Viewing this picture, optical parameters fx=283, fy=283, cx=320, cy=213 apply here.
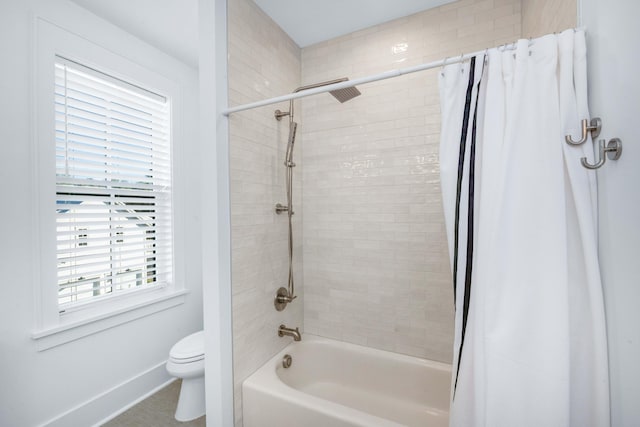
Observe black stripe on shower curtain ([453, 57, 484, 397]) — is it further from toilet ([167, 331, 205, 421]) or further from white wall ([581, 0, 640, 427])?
toilet ([167, 331, 205, 421])

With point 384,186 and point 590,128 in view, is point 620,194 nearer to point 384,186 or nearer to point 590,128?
point 590,128

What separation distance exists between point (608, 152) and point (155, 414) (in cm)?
272

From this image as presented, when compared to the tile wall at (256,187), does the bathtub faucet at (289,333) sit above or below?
below

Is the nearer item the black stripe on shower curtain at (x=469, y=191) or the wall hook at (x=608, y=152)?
the wall hook at (x=608, y=152)

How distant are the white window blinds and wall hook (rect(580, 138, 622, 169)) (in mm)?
2535

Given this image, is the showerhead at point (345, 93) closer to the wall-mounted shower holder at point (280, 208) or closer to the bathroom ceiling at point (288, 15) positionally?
the bathroom ceiling at point (288, 15)

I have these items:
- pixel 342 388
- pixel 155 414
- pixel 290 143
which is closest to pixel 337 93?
pixel 290 143

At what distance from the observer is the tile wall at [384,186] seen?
169 cm

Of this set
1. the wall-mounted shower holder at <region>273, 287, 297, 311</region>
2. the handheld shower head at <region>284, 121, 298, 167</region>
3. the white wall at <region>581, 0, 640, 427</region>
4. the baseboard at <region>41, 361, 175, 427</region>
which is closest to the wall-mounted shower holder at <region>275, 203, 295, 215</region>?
the handheld shower head at <region>284, 121, 298, 167</region>

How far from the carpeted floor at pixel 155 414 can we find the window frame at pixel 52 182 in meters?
0.61

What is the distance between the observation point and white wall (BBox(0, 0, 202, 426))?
4.92 feet

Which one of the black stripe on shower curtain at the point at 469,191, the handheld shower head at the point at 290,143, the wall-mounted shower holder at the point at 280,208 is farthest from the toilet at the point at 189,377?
the black stripe on shower curtain at the point at 469,191

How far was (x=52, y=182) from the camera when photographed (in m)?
1.69

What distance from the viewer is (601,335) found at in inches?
30.2
